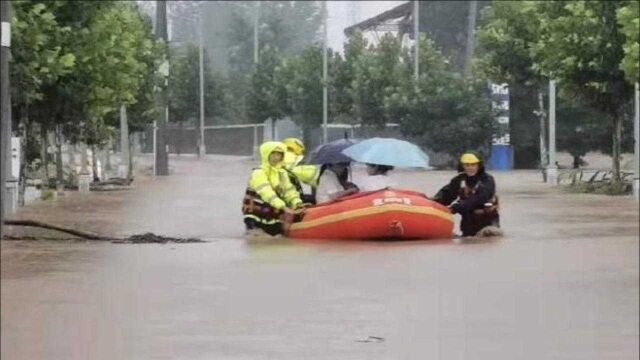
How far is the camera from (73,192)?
35.0 m

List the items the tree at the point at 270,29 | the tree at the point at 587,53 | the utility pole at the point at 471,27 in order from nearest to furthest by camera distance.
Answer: the tree at the point at 587,53 < the utility pole at the point at 471,27 < the tree at the point at 270,29

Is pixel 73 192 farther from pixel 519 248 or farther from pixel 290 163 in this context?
pixel 519 248

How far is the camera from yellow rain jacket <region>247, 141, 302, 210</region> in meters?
18.9

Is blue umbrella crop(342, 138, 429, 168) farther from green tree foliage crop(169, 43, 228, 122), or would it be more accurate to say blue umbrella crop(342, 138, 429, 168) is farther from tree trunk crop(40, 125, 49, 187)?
green tree foliage crop(169, 43, 228, 122)

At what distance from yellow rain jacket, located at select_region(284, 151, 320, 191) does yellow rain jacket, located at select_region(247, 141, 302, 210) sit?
0.51 metres

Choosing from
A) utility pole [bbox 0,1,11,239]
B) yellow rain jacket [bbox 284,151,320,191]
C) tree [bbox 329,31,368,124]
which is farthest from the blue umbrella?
tree [bbox 329,31,368,124]

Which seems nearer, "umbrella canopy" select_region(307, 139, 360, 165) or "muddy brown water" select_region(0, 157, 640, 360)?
"muddy brown water" select_region(0, 157, 640, 360)

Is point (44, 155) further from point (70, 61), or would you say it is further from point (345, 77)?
point (345, 77)

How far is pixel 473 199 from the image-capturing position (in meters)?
18.4

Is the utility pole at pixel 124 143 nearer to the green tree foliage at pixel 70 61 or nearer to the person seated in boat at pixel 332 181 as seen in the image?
the green tree foliage at pixel 70 61

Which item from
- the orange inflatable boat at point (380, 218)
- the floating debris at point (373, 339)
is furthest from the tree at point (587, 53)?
the floating debris at point (373, 339)

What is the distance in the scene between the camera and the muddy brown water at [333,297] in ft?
29.6

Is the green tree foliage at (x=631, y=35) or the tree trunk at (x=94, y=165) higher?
the green tree foliage at (x=631, y=35)

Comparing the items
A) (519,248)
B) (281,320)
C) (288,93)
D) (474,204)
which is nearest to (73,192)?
(474,204)
